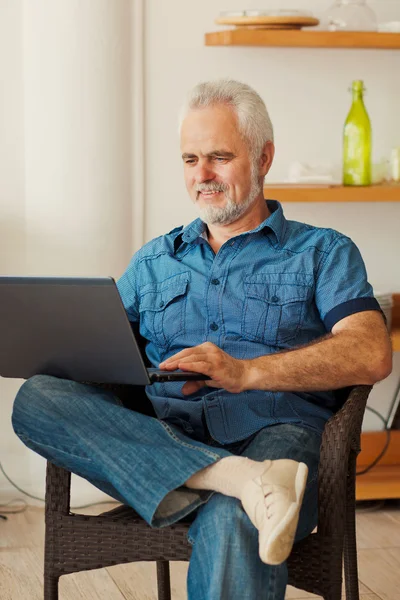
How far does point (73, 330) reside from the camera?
73.0 inches

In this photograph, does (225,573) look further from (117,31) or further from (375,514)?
(117,31)

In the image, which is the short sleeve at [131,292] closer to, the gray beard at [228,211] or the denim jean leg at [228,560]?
the gray beard at [228,211]

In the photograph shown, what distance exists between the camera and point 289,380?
Result: 6.57 ft

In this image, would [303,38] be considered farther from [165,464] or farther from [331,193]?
[165,464]

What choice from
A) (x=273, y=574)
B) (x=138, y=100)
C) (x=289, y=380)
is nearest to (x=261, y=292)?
(x=289, y=380)

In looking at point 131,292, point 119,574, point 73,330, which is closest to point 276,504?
point 73,330

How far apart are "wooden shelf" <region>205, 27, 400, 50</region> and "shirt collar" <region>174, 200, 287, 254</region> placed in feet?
3.00

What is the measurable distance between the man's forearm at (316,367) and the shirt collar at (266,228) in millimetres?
332

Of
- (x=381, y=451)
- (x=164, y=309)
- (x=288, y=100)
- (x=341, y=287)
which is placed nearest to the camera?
(x=341, y=287)

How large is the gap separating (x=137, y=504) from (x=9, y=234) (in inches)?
67.7

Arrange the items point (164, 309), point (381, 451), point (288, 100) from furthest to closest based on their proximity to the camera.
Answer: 1. point (381, 451)
2. point (288, 100)
3. point (164, 309)

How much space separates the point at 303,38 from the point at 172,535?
1875 millimetres

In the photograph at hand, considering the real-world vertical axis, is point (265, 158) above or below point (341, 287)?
above

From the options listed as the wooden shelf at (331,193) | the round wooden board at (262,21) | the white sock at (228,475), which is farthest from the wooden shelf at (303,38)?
the white sock at (228,475)
